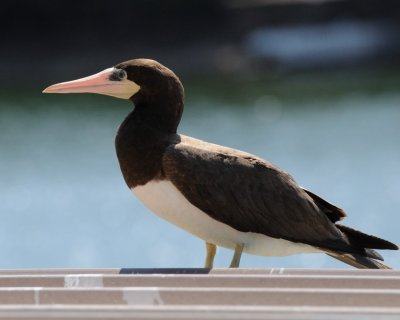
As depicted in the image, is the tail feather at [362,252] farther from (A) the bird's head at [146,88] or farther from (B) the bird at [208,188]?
(A) the bird's head at [146,88]

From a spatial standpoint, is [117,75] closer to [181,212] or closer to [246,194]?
[181,212]

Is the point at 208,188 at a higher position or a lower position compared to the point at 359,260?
higher

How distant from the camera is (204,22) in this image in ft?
103

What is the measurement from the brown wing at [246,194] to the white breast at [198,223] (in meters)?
0.05

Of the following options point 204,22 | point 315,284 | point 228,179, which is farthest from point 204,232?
point 204,22

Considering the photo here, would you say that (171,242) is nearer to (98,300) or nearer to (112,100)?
(112,100)

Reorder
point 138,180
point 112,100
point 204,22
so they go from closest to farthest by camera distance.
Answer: point 138,180
point 112,100
point 204,22

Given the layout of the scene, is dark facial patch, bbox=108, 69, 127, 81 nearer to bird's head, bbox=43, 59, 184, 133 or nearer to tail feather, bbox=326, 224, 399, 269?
bird's head, bbox=43, 59, 184, 133

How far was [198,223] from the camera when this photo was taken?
242 inches

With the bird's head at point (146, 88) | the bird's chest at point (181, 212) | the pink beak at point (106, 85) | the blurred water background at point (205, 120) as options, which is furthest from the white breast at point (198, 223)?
the blurred water background at point (205, 120)

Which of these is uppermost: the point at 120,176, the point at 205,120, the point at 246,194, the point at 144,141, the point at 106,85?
the point at 106,85

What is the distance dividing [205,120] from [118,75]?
1919cm

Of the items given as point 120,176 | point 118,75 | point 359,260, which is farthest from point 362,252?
point 120,176

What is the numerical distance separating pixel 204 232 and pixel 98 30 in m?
26.3
